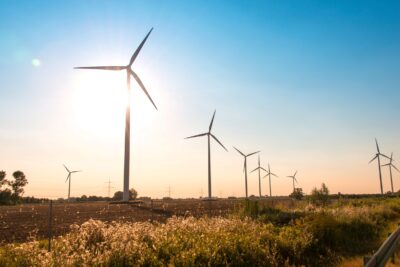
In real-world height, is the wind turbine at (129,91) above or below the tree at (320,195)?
above

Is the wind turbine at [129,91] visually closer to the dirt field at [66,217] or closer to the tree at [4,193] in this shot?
the dirt field at [66,217]

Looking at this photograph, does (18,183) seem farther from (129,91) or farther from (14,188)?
(129,91)

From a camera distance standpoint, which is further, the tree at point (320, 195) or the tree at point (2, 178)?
the tree at point (2, 178)

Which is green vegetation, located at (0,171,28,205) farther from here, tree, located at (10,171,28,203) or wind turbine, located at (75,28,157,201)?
wind turbine, located at (75,28,157,201)


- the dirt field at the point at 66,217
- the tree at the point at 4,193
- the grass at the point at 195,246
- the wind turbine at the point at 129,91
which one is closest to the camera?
the grass at the point at 195,246

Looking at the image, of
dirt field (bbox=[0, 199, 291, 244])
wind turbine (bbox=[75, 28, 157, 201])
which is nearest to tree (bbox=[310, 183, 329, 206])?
dirt field (bbox=[0, 199, 291, 244])

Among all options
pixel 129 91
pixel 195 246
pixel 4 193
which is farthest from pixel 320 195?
pixel 4 193

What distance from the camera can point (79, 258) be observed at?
1088 cm

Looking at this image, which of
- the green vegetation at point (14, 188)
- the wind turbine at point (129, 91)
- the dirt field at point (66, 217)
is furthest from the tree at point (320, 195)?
the green vegetation at point (14, 188)

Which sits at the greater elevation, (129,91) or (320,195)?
(129,91)

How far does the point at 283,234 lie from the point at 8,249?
1087cm

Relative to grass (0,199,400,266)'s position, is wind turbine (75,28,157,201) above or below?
above

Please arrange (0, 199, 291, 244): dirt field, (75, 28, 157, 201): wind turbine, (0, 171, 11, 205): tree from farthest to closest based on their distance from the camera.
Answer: (0, 171, 11, 205): tree < (75, 28, 157, 201): wind turbine < (0, 199, 291, 244): dirt field

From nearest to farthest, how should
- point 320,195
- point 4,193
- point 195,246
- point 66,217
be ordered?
point 195,246 < point 66,217 < point 320,195 < point 4,193
